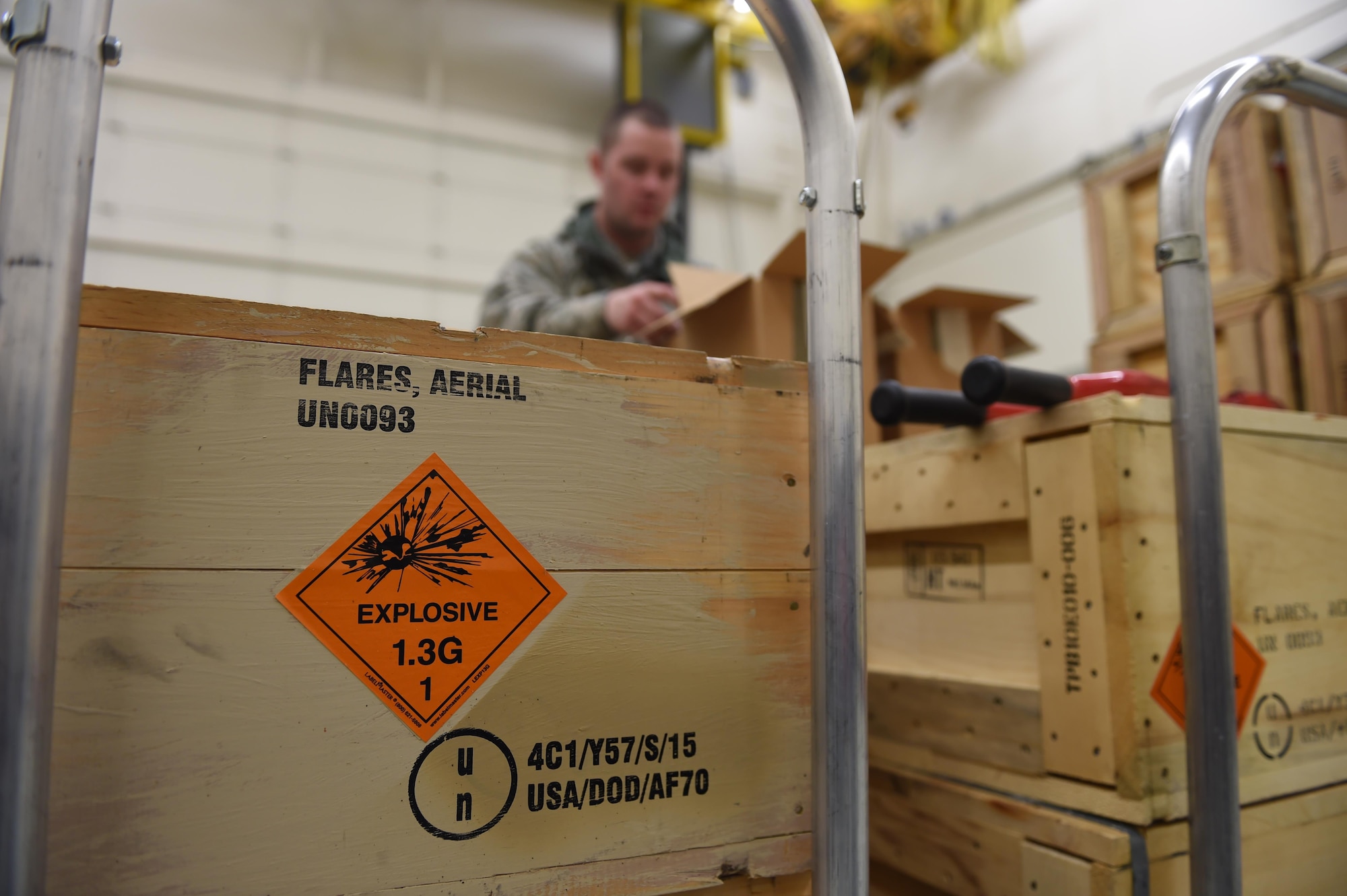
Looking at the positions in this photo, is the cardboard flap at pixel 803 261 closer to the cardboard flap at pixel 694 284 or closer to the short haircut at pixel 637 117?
the cardboard flap at pixel 694 284

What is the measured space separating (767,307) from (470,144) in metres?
2.86

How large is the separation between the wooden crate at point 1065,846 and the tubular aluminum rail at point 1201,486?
71 millimetres

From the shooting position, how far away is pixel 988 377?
107 cm

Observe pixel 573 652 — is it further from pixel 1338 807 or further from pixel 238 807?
pixel 1338 807

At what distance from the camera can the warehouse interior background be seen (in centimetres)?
330

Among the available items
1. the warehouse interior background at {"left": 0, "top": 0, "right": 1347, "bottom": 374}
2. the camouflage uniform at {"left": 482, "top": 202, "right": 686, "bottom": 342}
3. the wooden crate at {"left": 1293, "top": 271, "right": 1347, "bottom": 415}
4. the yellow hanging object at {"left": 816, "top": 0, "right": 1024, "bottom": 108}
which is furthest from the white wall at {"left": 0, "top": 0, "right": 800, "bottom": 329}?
the wooden crate at {"left": 1293, "top": 271, "right": 1347, "bottom": 415}

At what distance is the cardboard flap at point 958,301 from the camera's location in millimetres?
1683

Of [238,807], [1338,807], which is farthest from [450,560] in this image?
[1338,807]

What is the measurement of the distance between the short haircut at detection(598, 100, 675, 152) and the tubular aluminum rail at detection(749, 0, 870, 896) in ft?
4.66

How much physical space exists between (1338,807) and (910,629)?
59 cm

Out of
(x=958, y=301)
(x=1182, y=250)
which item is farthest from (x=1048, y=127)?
(x=1182, y=250)

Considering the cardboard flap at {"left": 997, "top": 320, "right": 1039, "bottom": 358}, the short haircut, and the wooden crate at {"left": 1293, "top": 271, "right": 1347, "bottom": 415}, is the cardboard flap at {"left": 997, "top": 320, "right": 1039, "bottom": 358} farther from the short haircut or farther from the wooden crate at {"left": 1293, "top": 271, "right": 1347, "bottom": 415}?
the short haircut

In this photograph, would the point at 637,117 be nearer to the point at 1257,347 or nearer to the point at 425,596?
the point at 1257,347

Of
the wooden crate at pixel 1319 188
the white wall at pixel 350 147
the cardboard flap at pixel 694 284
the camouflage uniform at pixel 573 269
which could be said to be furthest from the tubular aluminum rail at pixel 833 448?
the white wall at pixel 350 147
